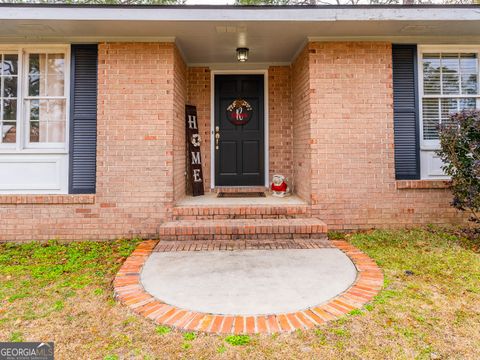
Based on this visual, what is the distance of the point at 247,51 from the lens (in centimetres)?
519

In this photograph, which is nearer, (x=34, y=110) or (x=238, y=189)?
(x=34, y=110)

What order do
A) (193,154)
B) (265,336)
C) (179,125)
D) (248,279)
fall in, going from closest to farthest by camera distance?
(265,336) → (248,279) → (179,125) → (193,154)

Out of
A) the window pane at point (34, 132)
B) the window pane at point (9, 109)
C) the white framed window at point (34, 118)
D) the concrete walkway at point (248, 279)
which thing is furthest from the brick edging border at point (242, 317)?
the window pane at point (9, 109)

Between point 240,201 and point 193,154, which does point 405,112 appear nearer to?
point 240,201

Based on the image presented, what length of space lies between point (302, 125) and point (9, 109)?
462cm

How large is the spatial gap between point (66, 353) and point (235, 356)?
3.51 feet

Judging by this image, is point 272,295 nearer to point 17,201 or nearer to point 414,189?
point 414,189

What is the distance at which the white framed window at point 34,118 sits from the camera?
4719 mm

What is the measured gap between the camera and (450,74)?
5.06 m

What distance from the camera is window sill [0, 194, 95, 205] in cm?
449

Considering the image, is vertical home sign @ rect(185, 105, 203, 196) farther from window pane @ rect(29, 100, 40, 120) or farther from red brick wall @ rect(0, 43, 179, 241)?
window pane @ rect(29, 100, 40, 120)

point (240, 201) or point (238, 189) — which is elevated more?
point (238, 189)

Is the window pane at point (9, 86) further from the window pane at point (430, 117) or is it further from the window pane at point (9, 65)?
the window pane at point (430, 117)

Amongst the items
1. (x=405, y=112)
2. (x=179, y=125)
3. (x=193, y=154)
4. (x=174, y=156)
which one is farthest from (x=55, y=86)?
(x=405, y=112)
